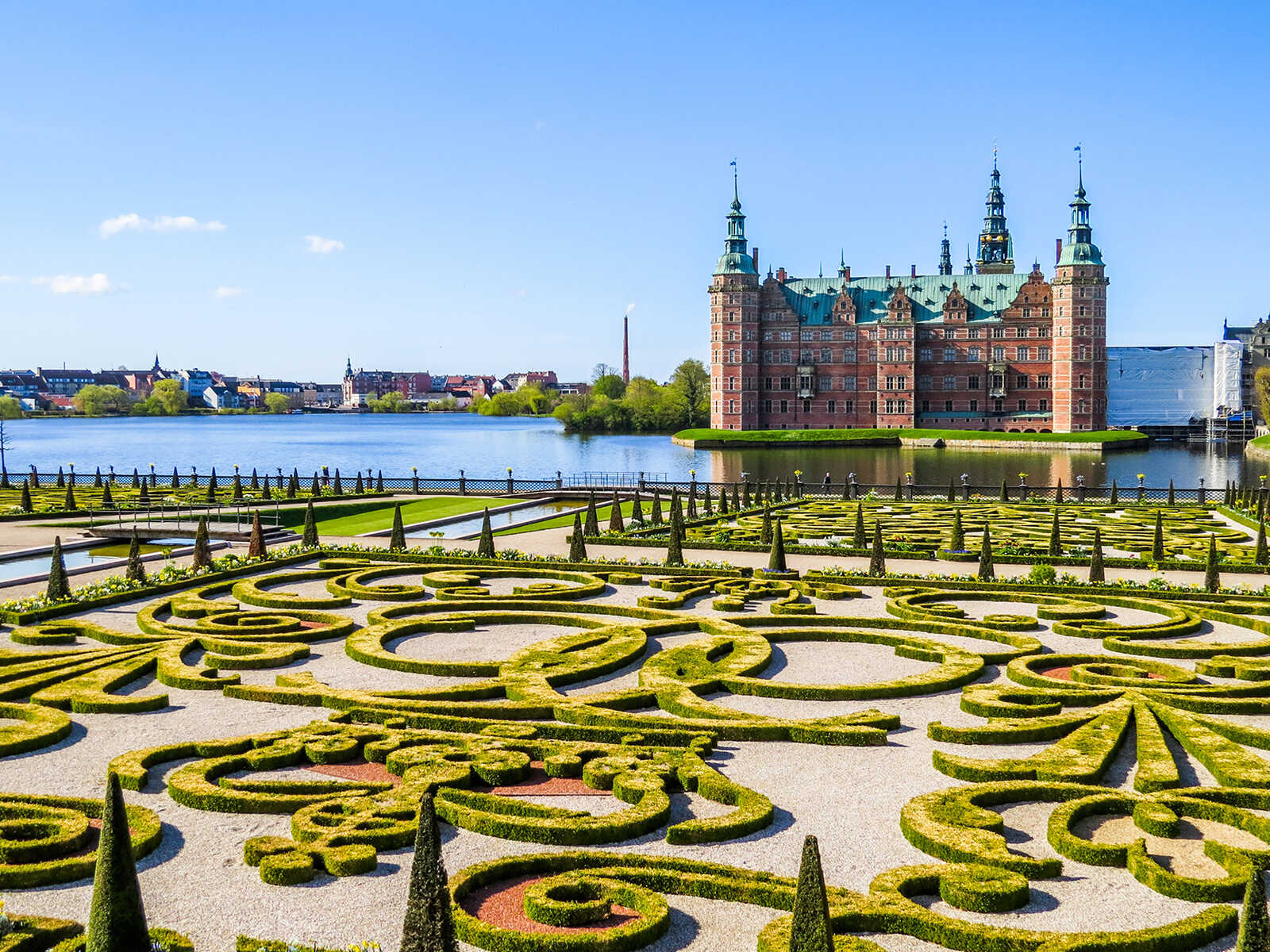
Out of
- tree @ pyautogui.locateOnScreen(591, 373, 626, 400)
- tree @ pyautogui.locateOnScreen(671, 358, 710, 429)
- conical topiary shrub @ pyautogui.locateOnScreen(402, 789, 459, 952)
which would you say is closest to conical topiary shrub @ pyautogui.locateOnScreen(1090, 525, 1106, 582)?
conical topiary shrub @ pyautogui.locateOnScreen(402, 789, 459, 952)

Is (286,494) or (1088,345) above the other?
(1088,345)

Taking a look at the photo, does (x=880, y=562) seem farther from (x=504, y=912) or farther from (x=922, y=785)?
(x=504, y=912)

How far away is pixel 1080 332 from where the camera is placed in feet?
378

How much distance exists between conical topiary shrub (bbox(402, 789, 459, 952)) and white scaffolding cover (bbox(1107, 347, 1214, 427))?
14169cm

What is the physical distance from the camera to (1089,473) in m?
80.3

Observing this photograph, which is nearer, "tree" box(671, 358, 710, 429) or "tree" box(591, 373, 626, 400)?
"tree" box(671, 358, 710, 429)

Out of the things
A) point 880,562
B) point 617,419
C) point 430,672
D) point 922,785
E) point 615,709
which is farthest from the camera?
point 617,419

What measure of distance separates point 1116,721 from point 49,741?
1197 centimetres

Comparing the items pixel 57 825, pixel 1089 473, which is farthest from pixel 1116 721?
pixel 1089 473

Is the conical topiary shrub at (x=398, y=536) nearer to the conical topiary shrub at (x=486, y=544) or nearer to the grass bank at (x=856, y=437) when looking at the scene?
the conical topiary shrub at (x=486, y=544)

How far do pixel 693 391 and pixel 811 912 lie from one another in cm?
13578

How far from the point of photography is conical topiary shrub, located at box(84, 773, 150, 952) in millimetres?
6980

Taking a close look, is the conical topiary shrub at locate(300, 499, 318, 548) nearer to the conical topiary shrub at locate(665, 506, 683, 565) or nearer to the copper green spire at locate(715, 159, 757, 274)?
the conical topiary shrub at locate(665, 506, 683, 565)

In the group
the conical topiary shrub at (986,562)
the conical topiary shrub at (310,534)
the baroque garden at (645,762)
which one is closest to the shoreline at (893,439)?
the conical topiary shrub at (310,534)
